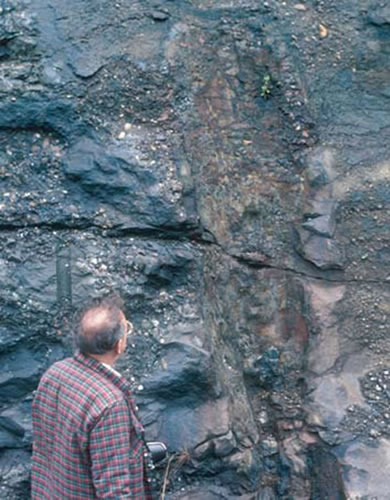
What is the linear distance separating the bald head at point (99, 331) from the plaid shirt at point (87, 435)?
0.17 ft

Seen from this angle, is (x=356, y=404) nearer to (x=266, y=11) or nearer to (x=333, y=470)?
(x=333, y=470)

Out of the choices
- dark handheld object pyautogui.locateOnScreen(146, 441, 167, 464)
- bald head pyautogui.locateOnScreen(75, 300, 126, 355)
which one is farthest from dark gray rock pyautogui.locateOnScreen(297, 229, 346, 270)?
bald head pyautogui.locateOnScreen(75, 300, 126, 355)

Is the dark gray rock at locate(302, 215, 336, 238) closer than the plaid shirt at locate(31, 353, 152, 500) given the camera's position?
No

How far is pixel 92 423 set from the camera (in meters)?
2.35

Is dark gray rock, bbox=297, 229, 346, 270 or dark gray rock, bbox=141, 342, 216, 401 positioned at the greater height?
dark gray rock, bbox=297, 229, 346, 270

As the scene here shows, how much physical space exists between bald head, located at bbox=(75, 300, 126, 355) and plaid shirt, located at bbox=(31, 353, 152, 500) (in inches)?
2.0

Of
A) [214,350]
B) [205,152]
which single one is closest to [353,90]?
[205,152]

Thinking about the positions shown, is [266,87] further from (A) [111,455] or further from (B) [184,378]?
(A) [111,455]

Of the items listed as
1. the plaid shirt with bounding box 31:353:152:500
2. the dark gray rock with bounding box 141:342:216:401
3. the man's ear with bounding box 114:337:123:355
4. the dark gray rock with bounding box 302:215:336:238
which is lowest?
the dark gray rock with bounding box 141:342:216:401

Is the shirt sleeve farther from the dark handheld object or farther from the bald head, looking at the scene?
the dark handheld object

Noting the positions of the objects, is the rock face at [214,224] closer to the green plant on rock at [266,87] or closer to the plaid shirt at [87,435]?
the green plant on rock at [266,87]

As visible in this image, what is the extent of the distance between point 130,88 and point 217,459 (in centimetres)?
183

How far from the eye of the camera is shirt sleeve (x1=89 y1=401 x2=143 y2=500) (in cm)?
235

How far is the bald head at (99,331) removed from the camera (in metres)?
2.45
